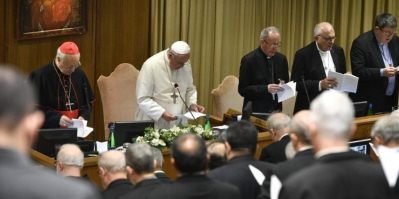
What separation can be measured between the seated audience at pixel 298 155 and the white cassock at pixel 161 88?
3275 millimetres

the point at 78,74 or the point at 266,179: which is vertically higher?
the point at 78,74

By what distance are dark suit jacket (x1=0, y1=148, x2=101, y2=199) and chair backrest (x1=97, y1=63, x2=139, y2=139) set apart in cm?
620

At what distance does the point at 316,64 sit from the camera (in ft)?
25.8

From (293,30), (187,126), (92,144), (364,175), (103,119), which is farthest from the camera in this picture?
(293,30)

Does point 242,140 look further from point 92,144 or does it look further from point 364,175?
point 92,144

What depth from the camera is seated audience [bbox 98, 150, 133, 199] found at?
4.43 meters

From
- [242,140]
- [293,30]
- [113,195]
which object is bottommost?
[113,195]

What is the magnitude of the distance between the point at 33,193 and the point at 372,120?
515 centimetres

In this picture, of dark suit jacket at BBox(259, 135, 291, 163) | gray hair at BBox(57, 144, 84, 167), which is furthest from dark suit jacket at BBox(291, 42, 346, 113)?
gray hair at BBox(57, 144, 84, 167)

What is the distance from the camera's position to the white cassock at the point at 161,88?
294 inches

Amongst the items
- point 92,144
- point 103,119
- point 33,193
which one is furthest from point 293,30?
point 33,193

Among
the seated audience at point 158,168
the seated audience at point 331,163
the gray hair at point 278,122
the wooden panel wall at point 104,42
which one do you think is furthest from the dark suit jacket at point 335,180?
the wooden panel wall at point 104,42

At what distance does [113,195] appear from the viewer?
4.41 metres

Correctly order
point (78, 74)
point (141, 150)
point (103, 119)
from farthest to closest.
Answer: point (103, 119)
point (78, 74)
point (141, 150)
